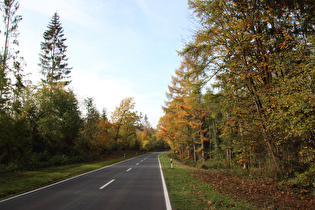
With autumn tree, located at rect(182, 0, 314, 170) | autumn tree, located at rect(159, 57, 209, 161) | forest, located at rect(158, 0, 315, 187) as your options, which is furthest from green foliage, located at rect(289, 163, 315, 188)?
autumn tree, located at rect(159, 57, 209, 161)

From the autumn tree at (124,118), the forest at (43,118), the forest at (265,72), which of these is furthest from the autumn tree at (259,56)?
the autumn tree at (124,118)

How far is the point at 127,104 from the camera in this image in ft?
127

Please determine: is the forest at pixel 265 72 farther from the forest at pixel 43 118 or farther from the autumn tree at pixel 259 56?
the forest at pixel 43 118

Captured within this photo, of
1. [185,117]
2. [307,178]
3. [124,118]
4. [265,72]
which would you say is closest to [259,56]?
[265,72]

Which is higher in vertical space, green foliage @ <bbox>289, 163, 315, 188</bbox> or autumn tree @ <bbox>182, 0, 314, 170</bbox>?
autumn tree @ <bbox>182, 0, 314, 170</bbox>

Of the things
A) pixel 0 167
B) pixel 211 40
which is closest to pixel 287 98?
pixel 211 40

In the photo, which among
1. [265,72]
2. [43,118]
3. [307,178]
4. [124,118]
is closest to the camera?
[307,178]

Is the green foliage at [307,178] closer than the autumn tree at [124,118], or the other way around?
the green foliage at [307,178]

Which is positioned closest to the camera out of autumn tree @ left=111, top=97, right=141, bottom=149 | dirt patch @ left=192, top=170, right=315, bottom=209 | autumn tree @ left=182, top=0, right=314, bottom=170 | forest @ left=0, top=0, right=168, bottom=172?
dirt patch @ left=192, top=170, right=315, bottom=209

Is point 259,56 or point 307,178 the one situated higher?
point 259,56

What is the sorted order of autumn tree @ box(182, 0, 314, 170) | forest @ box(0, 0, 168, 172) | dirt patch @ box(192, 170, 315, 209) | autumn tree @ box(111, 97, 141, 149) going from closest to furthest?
dirt patch @ box(192, 170, 315, 209) < autumn tree @ box(182, 0, 314, 170) < forest @ box(0, 0, 168, 172) < autumn tree @ box(111, 97, 141, 149)

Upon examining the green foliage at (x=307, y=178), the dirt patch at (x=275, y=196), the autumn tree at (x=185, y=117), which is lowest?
the dirt patch at (x=275, y=196)

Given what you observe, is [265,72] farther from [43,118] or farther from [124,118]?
[124,118]

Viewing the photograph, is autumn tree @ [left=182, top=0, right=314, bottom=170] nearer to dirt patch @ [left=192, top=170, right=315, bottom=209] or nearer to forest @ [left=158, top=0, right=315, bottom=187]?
forest @ [left=158, top=0, right=315, bottom=187]
